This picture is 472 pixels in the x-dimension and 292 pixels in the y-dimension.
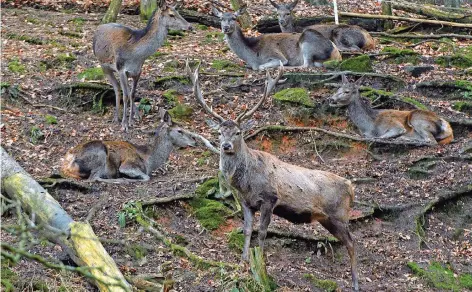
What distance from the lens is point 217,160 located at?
1131cm

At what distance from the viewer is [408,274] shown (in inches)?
366

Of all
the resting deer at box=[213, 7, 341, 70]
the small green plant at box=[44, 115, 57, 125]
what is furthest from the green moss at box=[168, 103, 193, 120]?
the resting deer at box=[213, 7, 341, 70]

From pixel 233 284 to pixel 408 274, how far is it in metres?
2.55

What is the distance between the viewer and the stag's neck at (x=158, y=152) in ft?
36.9

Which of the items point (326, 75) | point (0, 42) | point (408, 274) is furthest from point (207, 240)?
point (0, 42)

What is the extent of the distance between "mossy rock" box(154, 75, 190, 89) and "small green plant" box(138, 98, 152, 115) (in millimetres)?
660

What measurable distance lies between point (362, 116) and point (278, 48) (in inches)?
143

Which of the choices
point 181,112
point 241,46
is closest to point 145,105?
point 181,112

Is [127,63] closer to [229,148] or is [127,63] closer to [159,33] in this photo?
[159,33]

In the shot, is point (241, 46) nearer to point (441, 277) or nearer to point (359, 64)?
point (359, 64)

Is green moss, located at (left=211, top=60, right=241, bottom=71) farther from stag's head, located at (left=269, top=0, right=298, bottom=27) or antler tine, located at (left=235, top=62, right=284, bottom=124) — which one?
antler tine, located at (left=235, top=62, right=284, bottom=124)

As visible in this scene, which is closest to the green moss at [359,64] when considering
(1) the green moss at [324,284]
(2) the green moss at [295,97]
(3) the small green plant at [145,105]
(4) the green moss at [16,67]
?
(2) the green moss at [295,97]

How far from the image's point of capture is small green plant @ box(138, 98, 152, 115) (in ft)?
42.3

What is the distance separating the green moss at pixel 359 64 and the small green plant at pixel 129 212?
6310 millimetres
